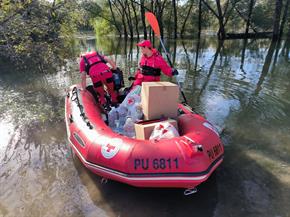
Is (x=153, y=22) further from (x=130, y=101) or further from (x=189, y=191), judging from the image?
(x=189, y=191)

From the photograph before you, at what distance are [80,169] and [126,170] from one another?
3.32ft

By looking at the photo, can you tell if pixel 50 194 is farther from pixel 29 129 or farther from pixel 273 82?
pixel 273 82

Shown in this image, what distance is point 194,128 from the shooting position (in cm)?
289

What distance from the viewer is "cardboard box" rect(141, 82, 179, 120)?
3.03 metres

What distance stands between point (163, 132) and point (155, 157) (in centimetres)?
44

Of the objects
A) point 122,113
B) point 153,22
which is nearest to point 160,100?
point 122,113

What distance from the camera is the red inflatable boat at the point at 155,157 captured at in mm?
2383

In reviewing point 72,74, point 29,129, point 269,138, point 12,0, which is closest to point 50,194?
point 29,129

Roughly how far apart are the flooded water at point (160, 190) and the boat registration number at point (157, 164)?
454mm

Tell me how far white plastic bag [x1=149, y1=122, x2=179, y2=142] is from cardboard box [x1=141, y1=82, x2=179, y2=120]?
0.30 m

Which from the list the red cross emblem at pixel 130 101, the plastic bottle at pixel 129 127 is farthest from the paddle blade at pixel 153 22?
the plastic bottle at pixel 129 127

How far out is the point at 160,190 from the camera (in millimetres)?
2748

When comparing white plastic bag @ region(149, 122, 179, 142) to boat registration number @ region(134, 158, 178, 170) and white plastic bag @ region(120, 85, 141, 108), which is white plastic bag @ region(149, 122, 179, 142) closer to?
boat registration number @ region(134, 158, 178, 170)

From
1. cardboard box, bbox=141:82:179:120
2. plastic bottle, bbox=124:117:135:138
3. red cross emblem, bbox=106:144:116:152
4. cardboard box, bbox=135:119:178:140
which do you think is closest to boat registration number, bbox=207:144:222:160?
cardboard box, bbox=135:119:178:140
